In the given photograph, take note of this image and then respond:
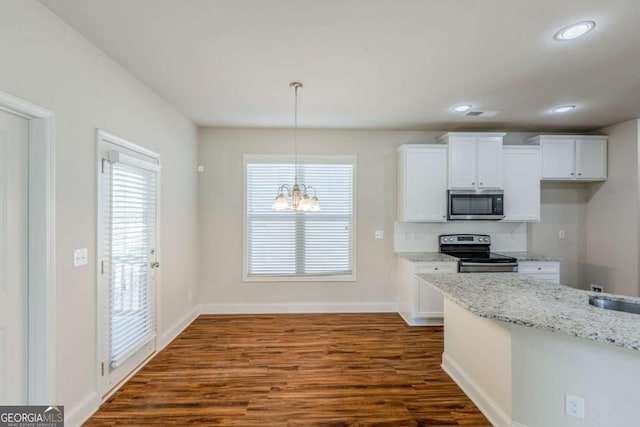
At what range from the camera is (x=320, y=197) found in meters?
4.45

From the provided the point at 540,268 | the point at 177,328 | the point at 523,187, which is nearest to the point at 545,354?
the point at 540,268

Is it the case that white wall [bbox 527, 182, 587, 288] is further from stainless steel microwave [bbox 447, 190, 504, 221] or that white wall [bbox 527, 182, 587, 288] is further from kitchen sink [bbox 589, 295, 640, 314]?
kitchen sink [bbox 589, 295, 640, 314]

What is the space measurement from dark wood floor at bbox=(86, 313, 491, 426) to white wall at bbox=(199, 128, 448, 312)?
1.86 feet

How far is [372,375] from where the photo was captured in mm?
2771

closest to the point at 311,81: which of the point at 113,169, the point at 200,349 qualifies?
the point at 113,169

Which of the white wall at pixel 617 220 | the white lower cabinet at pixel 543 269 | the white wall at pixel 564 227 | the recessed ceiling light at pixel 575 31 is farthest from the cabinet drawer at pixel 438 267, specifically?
the recessed ceiling light at pixel 575 31

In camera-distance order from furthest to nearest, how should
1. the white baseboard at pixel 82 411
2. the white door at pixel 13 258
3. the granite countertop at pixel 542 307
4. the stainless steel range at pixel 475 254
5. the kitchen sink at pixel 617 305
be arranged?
the stainless steel range at pixel 475 254 < the white baseboard at pixel 82 411 < the kitchen sink at pixel 617 305 < the white door at pixel 13 258 < the granite countertop at pixel 542 307

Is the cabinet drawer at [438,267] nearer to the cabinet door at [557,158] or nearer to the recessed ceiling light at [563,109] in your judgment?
the cabinet door at [557,158]

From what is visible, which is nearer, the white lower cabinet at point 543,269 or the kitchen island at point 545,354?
the kitchen island at point 545,354

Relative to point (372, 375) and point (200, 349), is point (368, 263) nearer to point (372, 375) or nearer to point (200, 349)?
point (372, 375)

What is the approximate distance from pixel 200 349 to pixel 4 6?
311 cm

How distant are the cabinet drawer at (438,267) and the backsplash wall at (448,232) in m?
0.60

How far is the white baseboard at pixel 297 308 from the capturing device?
4.39 metres

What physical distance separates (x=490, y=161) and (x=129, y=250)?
4343 millimetres
